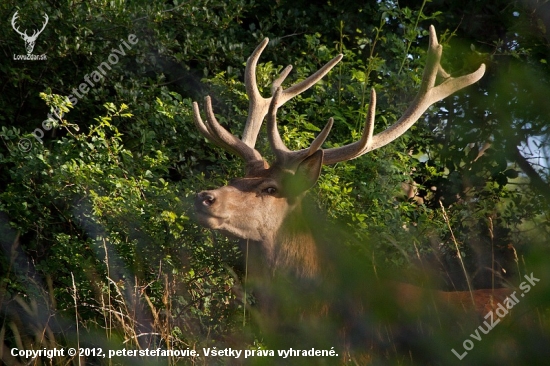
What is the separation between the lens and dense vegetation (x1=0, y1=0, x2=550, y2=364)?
4809mm

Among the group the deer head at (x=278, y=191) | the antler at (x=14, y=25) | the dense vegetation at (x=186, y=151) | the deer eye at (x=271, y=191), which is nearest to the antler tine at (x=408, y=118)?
the deer head at (x=278, y=191)

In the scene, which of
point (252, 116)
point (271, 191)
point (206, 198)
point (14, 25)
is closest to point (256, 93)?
point (252, 116)

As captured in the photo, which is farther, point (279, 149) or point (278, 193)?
point (279, 149)

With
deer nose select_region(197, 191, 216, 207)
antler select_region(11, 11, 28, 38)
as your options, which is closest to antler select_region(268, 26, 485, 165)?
deer nose select_region(197, 191, 216, 207)

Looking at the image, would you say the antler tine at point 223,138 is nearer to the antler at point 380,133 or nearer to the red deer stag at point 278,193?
the red deer stag at point 278,193

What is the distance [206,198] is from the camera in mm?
4266

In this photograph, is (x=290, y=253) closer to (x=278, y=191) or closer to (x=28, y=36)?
(x=278, y=191)

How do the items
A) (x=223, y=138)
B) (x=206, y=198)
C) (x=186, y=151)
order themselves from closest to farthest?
(x=206, y=198) → (x=223, y=138) → (x=186, y=151)

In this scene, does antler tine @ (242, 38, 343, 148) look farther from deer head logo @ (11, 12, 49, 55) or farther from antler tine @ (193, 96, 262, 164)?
deer head logo @ (11, 12, 49, 55)

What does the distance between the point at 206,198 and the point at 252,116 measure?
1.21 meters

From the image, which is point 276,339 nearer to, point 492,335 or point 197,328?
point 492,335

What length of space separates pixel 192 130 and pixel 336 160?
1478 millimetres

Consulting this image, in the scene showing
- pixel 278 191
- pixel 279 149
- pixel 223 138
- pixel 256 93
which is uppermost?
pixel 256 93

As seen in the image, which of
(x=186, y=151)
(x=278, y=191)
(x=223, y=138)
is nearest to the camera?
(x=278, y=191)
